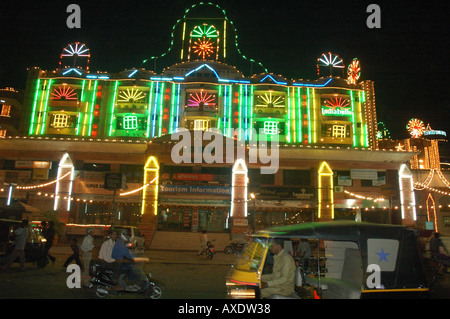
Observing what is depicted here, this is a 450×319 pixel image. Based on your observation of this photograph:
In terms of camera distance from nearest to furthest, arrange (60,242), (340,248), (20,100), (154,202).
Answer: (340,248)
(60,242)
(154,202)
(20,100)

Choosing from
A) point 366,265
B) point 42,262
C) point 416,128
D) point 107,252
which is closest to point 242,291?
point 366,265

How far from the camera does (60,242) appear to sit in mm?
23250

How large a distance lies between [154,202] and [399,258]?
22349mm

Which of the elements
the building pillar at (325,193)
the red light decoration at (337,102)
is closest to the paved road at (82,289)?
the building pillar at (325,193)

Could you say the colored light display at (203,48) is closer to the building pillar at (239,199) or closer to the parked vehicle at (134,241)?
the building pillar at (239,199)

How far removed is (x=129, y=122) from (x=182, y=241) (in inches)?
481

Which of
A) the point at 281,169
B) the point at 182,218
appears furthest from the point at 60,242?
the point at 281,169

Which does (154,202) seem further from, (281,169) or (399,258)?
(399,258)

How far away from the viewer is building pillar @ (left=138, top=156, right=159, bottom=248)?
24.7m

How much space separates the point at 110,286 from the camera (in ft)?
25.7

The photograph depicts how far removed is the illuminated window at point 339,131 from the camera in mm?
29875

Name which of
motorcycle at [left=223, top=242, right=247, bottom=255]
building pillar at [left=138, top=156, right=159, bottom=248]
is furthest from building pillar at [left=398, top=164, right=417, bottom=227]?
building pillar at [left=138, top=156, right=159, bottom=248]

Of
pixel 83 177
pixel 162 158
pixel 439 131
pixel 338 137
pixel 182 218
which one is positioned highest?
Result: pixel 439 131
